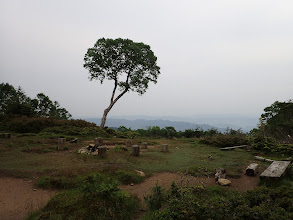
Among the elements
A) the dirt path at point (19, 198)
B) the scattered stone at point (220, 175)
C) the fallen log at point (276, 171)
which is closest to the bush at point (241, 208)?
the fallen log at point (276, 171)

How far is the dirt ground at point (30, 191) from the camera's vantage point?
14.1 ft

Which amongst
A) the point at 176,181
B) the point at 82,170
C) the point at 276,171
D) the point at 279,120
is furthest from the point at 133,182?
the point at 279,120

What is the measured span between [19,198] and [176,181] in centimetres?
460

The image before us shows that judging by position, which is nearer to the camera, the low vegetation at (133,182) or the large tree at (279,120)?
the low vegetation at (133,182)

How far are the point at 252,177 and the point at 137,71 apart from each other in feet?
55.5

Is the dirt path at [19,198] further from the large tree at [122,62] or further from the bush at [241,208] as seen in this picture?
the large tree at [122,62]

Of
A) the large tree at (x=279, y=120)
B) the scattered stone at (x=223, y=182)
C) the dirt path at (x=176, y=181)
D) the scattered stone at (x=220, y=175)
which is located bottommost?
the dirt path at (x=176, y=181)

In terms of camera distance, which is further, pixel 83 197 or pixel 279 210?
pixel 83 197

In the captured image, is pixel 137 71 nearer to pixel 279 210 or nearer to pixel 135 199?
pixel 135 199

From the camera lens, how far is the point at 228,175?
6.86 metres

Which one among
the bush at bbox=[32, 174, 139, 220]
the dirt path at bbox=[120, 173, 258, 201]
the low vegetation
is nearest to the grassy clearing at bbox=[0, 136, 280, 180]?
the low vegetation

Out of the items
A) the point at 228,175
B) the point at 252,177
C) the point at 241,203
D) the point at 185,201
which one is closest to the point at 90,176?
the point at 185,201

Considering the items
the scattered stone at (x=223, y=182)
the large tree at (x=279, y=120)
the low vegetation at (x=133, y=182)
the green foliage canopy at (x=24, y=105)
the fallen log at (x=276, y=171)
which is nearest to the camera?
the low vegetation at (x=133, y=182)

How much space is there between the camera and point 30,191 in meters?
5.42
